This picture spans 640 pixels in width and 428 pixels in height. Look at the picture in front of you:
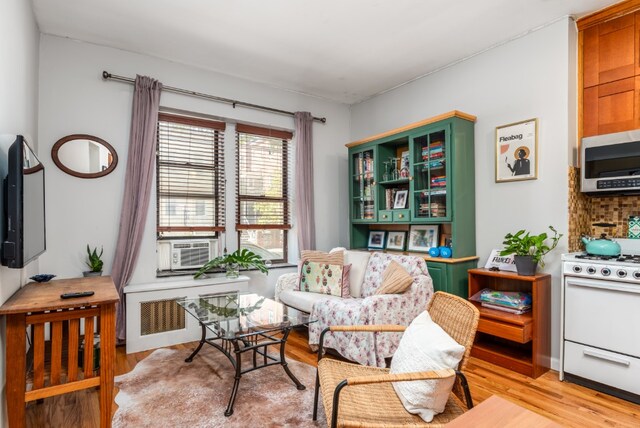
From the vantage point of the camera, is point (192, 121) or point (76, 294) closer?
point (76, 294)

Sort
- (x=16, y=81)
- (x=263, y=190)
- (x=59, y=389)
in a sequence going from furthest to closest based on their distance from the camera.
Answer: (x=263, y=190), (x=16, y=81), (x=59, y=389)

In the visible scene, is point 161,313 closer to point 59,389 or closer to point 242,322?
point 242,322

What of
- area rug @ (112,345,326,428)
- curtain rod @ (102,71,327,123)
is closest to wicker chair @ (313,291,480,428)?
area rug @ (112,345,326,428)

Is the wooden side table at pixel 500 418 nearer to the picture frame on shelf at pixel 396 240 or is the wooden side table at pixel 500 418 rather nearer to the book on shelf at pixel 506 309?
the book on shelf at pixel 506 309

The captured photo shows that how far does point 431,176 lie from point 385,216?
0.74m

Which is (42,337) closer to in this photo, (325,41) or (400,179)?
(325,41)

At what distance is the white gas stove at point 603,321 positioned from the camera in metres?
2.37

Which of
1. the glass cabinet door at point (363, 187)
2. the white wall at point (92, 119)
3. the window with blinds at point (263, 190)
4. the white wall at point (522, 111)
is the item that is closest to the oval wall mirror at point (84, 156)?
the white wall at point (92, 119)

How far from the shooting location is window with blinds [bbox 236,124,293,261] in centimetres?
428

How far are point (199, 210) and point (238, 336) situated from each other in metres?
2.06

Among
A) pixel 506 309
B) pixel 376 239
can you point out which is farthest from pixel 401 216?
pixel 506 309

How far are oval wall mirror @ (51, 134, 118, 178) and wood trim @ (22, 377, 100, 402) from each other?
6.77 feet

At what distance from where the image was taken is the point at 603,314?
2.49 meters

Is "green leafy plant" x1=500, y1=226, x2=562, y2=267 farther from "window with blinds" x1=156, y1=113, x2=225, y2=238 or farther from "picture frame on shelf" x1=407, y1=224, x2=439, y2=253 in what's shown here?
"window with blinds" x1=156, y1=113, x2=225, y2=238
